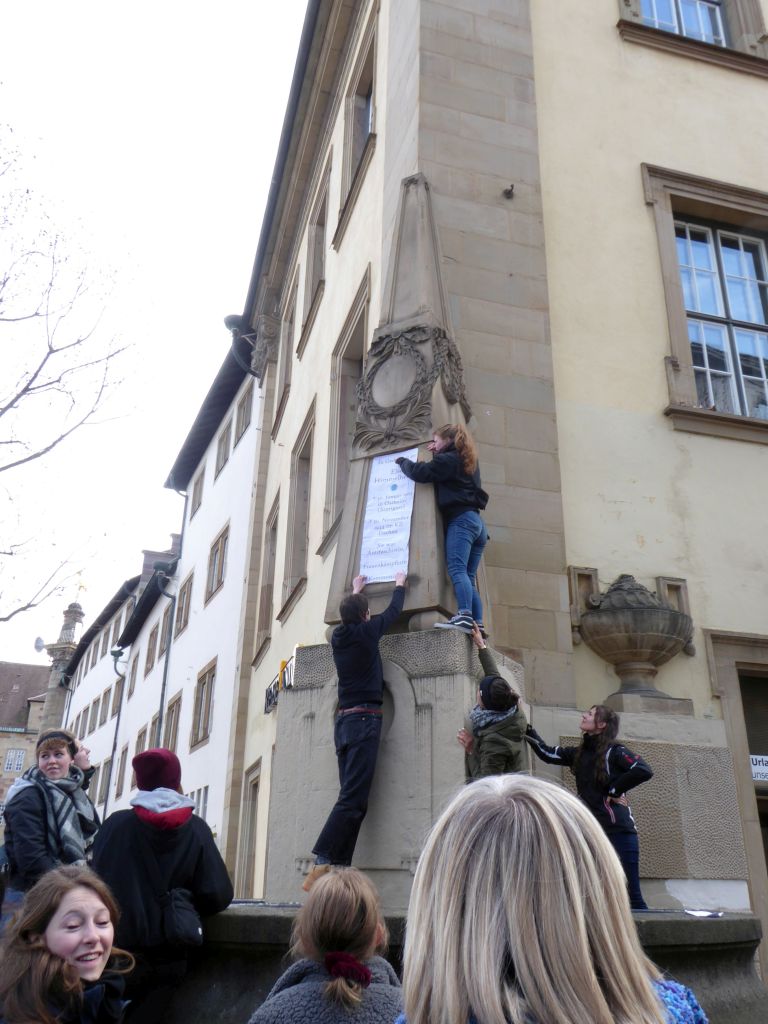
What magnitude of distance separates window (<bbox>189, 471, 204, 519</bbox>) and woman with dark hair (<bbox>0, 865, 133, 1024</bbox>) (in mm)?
24606

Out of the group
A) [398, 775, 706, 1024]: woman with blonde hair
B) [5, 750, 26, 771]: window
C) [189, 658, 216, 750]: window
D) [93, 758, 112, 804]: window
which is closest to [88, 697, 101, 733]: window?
→ [93, 758, 112, 804]: window

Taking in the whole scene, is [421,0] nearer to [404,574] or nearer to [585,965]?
[404,574]

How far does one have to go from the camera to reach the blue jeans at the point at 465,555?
261 inches

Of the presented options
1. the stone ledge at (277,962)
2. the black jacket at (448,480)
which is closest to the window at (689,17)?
the black jacket at (448,480)

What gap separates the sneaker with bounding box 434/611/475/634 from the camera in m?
6.36

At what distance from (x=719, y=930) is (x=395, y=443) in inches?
166

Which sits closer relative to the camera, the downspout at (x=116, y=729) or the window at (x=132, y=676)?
the window at (x=132, y=676)

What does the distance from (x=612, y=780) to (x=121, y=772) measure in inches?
1209

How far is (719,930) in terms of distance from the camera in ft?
14.5

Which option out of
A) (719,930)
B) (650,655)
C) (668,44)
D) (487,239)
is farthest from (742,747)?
(668,44)

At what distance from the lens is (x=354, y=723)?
5898mm

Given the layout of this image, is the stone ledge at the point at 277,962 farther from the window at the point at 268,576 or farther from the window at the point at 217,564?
the window at the point at 217,564

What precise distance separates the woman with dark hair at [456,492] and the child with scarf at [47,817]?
303 centimetres

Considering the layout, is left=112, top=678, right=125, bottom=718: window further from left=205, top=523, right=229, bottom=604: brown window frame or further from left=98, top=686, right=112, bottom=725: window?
left=205, top=523, right=229, bottom=604: brown window frame
